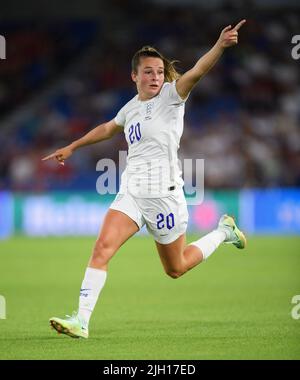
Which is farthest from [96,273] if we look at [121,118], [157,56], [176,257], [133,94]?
[133,94]

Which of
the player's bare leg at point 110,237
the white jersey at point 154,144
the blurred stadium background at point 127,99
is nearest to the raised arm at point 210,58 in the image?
the white jersey at point 154,144

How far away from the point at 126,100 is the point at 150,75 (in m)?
18.0

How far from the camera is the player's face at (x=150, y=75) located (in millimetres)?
7484

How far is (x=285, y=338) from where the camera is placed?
7.36 m

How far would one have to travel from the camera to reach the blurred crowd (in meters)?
23.7

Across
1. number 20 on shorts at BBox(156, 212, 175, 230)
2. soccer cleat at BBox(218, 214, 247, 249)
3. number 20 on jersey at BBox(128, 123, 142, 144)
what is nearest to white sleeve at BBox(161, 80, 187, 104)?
number 20 on jersey at BBox(128, 123, 142, 144)

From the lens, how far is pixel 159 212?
7.64m

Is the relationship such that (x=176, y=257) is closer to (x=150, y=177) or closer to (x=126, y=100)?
(x=150, y=177)

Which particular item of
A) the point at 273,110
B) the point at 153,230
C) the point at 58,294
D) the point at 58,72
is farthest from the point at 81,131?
the point at 153,230

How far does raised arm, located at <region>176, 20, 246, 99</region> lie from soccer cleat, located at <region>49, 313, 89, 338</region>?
6.65 feet

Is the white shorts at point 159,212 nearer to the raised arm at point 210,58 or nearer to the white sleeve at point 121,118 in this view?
the white sleeve at point 121,118

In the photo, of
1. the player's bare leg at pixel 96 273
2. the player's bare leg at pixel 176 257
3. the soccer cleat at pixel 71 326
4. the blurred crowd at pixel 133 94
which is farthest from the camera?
the blurred crowd at pixel 133 94

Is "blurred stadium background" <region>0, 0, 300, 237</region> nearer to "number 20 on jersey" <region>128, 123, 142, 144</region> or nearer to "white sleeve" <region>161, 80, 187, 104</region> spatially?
"number 20 on jersey" <region>128, 123, 142, 144</region>

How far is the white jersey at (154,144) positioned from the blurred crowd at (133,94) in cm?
1473
